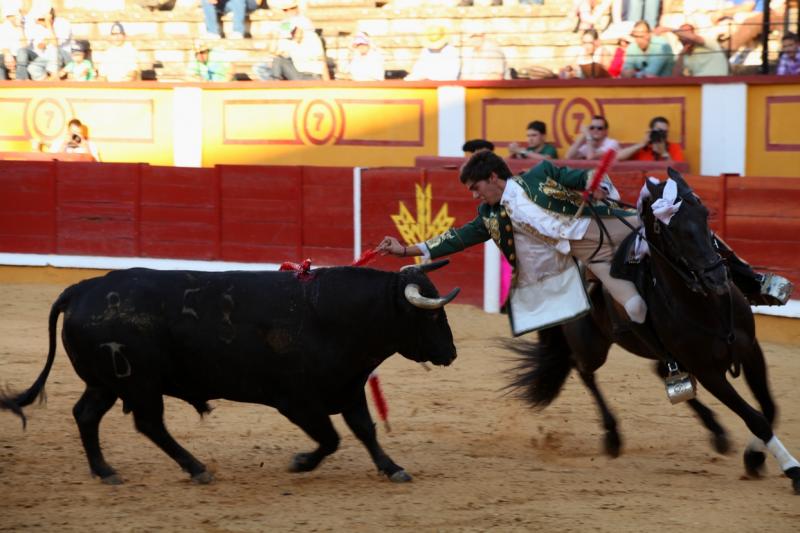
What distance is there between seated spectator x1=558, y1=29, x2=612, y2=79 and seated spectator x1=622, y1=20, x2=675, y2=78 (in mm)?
182

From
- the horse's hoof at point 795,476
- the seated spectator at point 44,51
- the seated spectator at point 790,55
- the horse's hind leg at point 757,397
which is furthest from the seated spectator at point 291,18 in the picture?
the horse's hoof at point 795,476

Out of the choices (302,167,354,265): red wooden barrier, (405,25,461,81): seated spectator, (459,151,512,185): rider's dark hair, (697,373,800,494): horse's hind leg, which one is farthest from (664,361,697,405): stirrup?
(405,25,461,81): seated spectator

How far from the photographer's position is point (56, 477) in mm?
4965

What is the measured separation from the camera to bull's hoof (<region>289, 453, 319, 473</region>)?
5.00m

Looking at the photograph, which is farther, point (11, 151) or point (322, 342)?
point (11, 151)

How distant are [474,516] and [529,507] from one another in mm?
236

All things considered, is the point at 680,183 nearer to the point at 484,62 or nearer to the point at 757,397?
the point at 757,397

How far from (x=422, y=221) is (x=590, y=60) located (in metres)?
2.26

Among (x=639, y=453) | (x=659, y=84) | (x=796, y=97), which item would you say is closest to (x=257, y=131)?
(x=659, y=84)

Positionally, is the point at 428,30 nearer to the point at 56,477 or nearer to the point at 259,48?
the point at 259,48

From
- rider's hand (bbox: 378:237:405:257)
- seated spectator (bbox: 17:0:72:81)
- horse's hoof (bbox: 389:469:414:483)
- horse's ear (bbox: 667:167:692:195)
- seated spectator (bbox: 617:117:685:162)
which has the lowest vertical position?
horse's hoof (bbox: 389:469:414:483)

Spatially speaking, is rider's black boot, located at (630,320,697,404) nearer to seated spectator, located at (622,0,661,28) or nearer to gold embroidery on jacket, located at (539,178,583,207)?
gold embroidery on jacket, located at (539,178,583,207)

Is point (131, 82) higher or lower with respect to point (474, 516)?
higher

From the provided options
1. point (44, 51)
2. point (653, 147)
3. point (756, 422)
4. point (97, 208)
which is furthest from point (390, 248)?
point (44, 51)
